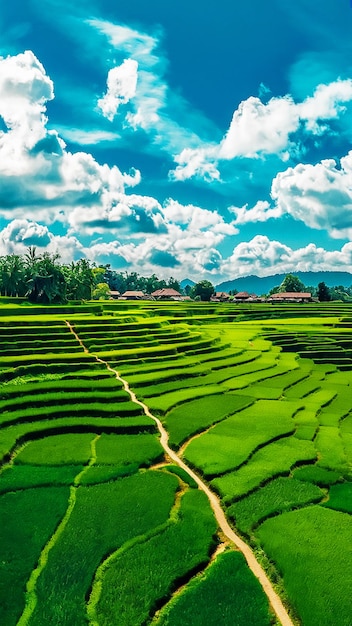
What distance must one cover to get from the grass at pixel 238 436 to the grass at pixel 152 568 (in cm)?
266

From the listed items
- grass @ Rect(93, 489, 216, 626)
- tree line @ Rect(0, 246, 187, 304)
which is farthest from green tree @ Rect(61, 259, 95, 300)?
grass @ Rect(93, 489, 216, 626)

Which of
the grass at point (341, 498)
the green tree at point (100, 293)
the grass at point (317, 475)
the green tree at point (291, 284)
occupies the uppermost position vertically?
the green tree at point (291, 284)

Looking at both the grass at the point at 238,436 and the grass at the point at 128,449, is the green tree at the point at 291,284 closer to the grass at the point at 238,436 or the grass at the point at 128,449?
the grass at the point at 238,436

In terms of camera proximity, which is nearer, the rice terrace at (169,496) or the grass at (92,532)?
the grass at (92,532)

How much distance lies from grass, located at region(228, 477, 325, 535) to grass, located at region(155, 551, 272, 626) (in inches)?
56.4

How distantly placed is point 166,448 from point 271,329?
3260 centimetres

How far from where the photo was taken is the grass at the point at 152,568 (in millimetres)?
7242

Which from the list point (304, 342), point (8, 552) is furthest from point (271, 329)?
point (8, 552)

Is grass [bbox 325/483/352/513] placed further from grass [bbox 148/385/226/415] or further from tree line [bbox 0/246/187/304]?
tree line [bbox 0/246/187/304]

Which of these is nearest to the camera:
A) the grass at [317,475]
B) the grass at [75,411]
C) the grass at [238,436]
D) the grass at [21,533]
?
the grass at [21,533]

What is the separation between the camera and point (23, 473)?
468 inches

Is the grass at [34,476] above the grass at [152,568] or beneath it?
above

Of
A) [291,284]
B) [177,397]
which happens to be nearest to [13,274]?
[177,397]

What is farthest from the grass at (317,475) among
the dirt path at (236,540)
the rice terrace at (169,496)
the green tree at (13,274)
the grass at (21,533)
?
the green tree at (13,274)
